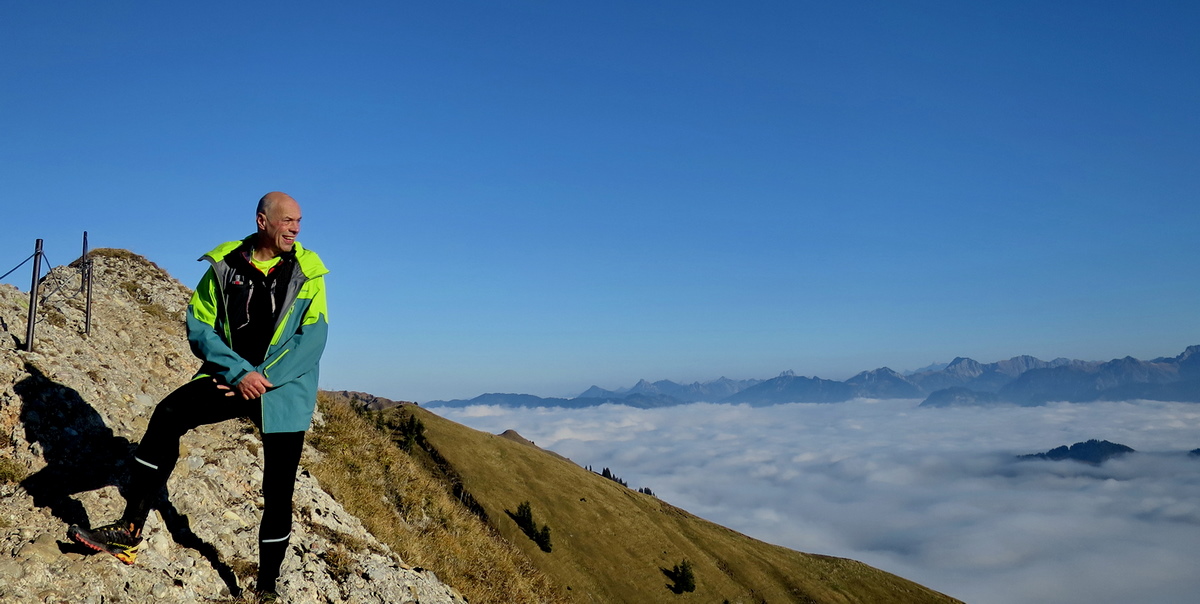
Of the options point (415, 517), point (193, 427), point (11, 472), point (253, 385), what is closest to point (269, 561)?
point (193, 427)

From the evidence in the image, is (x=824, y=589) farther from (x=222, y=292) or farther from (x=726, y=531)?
(x=222, y=292)

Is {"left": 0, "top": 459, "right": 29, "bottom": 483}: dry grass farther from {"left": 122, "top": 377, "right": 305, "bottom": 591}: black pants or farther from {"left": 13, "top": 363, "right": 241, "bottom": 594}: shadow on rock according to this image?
{"left": 122, "top": 377, "right": 305, "bottom": 591}: black pants

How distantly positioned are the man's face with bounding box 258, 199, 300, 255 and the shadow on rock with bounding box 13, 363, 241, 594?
352 centimetres

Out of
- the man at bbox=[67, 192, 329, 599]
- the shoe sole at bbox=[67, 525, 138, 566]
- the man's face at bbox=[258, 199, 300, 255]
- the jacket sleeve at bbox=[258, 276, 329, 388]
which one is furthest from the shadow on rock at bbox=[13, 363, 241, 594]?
the man's face at bbox=[258, 199, 300, 255]

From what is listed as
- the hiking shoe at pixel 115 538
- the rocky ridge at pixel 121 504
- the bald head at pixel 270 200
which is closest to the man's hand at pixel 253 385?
the bald head at pixel 270 200

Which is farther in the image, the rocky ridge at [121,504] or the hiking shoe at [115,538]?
the rocky ridge at [121,504]

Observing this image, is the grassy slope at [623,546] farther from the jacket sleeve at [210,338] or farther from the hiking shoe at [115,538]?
the jacket sleeve at [210,338]

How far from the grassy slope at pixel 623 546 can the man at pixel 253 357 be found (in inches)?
4757

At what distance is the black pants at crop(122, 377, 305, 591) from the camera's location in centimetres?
684

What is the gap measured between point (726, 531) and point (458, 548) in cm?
20206

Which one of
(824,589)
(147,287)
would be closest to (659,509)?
(824,589)

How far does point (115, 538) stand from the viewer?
713cm

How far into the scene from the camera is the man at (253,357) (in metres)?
6.82

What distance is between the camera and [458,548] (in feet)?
43.7
